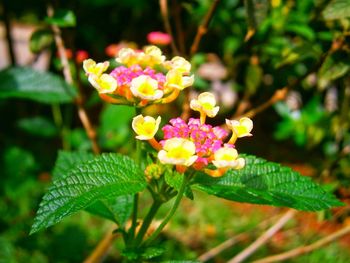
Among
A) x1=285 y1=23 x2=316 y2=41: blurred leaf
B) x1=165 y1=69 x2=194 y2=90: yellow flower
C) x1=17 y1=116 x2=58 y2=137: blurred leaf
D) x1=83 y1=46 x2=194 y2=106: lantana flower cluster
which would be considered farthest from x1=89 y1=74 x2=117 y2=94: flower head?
x1=17 y1=116 x2=58 y2=137: blurred leaf

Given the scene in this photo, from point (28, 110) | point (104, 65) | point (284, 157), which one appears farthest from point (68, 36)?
point (284, 157)

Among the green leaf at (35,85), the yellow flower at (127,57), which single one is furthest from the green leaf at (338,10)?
the green leaf at (35,85)

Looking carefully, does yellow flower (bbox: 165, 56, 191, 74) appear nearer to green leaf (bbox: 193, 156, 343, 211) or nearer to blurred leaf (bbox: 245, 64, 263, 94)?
green leaf (bbox: 193, 156, 343, 211)

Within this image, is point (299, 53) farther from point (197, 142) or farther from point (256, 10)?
point (197, 142)

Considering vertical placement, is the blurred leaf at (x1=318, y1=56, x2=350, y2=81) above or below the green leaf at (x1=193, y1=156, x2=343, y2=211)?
above

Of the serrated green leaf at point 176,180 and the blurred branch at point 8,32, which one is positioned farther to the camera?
the blurred branch at point 8,32

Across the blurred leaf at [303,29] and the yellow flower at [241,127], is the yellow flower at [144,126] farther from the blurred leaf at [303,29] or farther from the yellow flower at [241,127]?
the blurred leaf at [303,29]
